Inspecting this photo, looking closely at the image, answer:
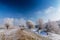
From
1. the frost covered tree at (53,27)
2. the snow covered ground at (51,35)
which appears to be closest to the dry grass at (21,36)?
the snow covered ground at (51,35)

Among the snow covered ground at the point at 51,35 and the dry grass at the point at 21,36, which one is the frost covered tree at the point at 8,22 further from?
the snow covered ground at the point at 51,35

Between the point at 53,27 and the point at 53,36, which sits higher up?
the point at 53,27

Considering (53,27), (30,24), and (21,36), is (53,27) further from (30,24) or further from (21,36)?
(21,36)

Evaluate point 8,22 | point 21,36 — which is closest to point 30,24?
point 21,36

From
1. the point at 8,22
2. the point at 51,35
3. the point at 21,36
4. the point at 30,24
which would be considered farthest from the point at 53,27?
the point at 8,22

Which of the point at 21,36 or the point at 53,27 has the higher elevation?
the point at 53,27

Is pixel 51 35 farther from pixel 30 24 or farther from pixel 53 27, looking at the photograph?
pixel 30 24

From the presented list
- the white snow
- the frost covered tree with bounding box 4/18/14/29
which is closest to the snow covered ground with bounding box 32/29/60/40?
the white snow

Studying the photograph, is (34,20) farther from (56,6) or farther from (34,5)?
(56,6)

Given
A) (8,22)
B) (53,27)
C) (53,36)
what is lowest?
(53,36)

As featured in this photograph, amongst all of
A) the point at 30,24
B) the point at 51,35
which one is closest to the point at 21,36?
the point at 30,24

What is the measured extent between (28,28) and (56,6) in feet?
1.94

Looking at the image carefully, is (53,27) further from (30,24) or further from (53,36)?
(30,24)

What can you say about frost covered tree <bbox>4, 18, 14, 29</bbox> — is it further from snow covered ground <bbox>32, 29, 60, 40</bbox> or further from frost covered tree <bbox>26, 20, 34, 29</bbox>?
snow covered ground <bbox>32, 29, 60, 40</bbox>
